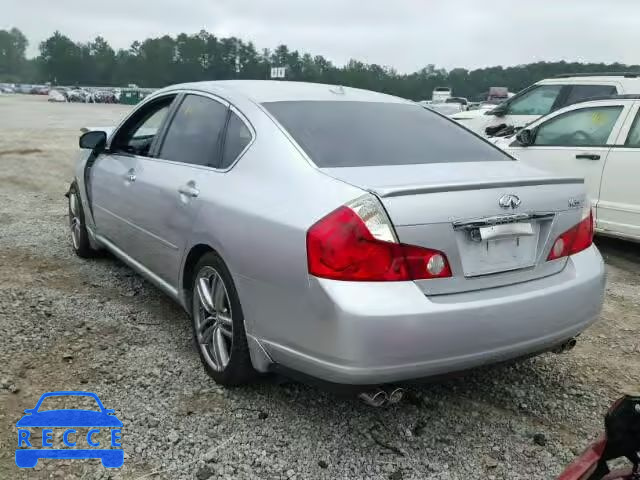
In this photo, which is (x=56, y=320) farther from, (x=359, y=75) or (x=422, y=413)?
(x=359, y=75)

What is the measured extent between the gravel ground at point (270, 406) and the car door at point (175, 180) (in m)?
0.55

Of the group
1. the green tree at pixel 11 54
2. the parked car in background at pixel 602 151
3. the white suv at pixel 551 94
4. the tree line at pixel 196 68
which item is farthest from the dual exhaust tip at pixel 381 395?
the green tree at pixel 11 54

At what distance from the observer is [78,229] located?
5.43 metres

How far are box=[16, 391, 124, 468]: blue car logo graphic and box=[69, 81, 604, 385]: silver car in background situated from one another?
23.2 inches

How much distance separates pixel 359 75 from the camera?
9138cm

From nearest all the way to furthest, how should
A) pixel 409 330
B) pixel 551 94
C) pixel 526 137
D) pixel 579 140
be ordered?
pixel 409 330
pixel 579 140
pixel 526 137
pixel 551 94

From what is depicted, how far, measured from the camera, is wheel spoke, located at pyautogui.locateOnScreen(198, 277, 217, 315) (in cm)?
320

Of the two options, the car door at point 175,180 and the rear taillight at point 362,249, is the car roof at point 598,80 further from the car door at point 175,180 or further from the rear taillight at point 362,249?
the rear taillight at point 362,249

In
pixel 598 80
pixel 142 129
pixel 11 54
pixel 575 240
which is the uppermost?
pixel 11 54

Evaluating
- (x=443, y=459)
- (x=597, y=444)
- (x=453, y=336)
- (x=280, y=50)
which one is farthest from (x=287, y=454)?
(x=280, y=50)

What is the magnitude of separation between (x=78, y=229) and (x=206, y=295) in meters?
2.72

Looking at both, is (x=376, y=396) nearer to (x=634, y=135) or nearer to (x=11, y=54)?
(x=634, y=135)

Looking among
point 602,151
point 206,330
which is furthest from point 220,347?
point 602,151

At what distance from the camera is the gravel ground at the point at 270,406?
8.48 feet
